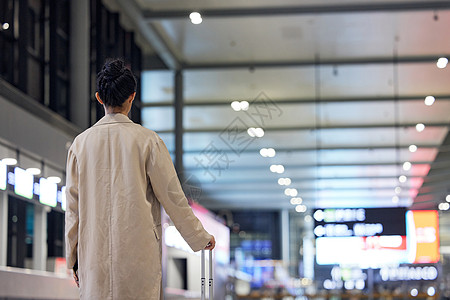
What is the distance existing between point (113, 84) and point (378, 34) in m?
5.92

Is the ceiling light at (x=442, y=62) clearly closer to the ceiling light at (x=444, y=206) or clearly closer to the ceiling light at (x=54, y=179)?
the ceiling light at (x=444, y=206)

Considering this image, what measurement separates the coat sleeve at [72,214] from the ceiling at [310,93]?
12.3 feet

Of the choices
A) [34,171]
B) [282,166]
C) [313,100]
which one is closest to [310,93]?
[313,100]

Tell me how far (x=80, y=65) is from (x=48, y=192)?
5.37 ft

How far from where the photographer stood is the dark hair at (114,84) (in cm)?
242

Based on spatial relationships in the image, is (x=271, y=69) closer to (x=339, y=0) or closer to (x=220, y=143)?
(x=339, y=0)

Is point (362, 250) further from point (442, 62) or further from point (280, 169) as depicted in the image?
point (442, 62)

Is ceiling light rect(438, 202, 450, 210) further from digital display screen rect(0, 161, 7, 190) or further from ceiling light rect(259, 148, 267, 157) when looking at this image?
digital display screen rect(0, 161, 7, 190)

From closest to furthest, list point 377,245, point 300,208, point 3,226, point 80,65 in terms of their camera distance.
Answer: point 3,226
point 80,65
point 377,245
point 300,208

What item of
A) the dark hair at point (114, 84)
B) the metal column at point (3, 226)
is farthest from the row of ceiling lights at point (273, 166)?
the dark hair at point (114, 84)

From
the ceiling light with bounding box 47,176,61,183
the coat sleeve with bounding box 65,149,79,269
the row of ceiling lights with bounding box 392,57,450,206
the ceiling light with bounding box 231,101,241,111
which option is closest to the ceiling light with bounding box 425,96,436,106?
the row of ceiling lights with bounding box 392,57,450,206

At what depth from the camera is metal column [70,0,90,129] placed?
7.10 metres

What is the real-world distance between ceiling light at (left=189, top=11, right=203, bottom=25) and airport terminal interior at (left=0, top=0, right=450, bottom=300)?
20mm

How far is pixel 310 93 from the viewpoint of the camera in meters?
8.41
